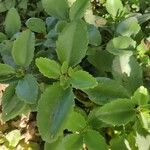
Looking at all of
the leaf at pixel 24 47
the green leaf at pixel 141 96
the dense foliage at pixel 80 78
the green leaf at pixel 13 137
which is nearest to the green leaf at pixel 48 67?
the dense foliage at pixel 80 78

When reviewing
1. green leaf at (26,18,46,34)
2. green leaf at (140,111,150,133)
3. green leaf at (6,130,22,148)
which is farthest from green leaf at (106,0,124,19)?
green leaf at (6,130,22,148)

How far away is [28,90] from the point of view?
113 centimetres

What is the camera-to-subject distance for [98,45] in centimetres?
135

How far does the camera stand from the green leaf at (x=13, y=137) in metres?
1.74

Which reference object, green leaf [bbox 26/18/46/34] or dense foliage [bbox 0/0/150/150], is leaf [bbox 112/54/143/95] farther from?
green leaf [bbox 26/18/46/34]

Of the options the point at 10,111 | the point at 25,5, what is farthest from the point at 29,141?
the point at 25,5

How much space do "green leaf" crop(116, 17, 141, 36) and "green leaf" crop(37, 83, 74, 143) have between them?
0.35 metres

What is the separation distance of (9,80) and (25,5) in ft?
3.26

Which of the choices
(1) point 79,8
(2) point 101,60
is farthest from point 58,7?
(2) point 101,60

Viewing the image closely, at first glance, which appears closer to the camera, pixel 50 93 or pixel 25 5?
pixel 50 93

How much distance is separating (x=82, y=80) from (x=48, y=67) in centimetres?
9

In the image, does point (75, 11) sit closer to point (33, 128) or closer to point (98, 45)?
point (98, 45)

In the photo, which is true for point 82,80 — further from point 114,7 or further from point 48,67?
point 114,7

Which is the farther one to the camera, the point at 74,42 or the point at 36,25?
the point at 36,25
